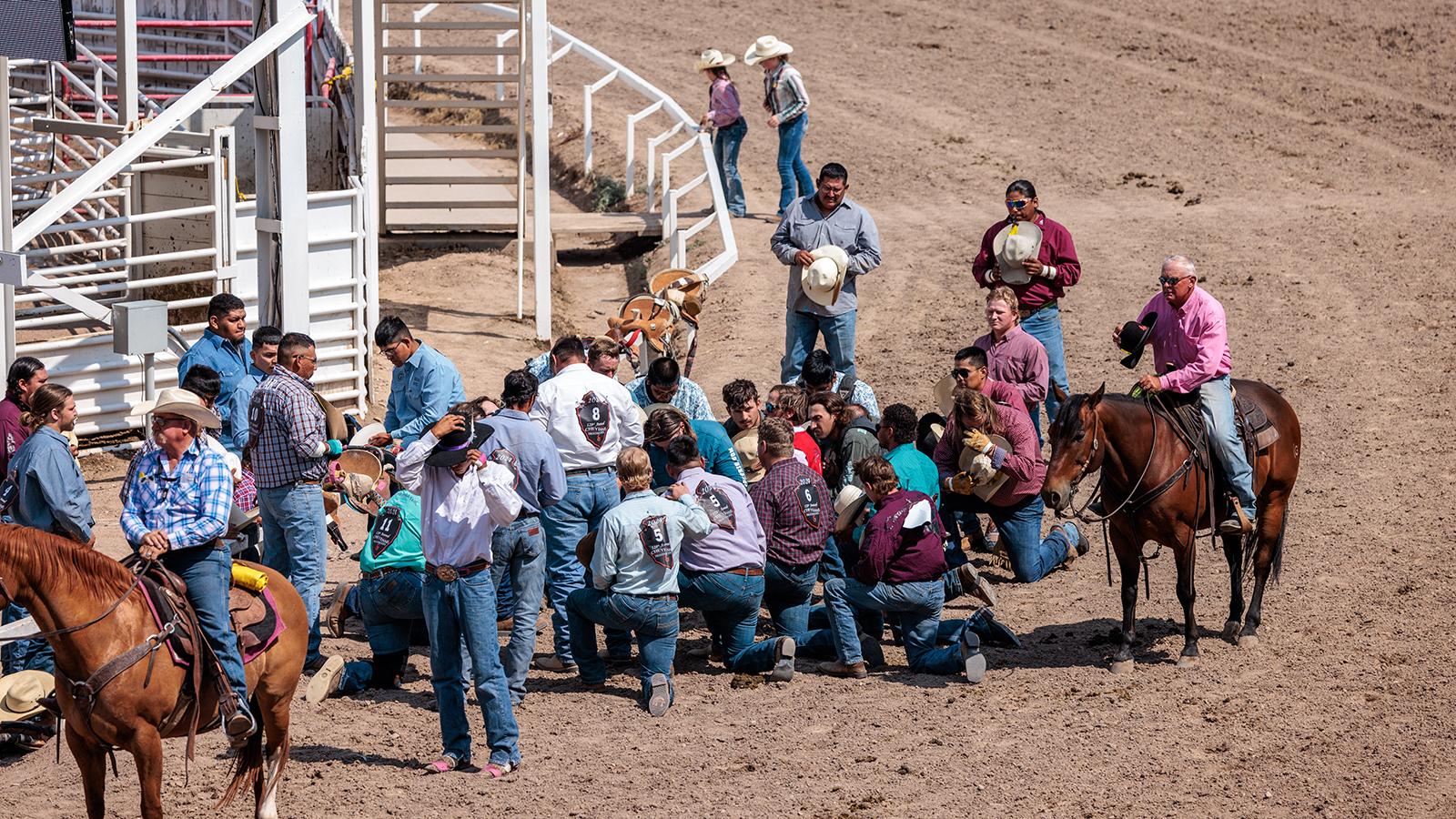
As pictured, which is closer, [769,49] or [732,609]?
[732,609]

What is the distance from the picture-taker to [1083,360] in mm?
14570

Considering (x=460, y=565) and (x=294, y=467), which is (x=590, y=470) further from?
(x=460, y=565)

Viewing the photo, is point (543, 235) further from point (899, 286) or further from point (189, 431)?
point (189, 431)

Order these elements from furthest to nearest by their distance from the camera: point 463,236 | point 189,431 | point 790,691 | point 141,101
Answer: point 463,236, point 141,101, point 790,691, point 189,431

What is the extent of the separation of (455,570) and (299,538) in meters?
2.02

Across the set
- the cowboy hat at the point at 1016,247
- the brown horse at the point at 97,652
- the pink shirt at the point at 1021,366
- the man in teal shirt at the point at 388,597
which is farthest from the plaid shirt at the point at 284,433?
the cowboy hat at the point at 1016,247

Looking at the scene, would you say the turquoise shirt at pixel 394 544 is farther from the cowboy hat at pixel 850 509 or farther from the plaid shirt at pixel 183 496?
the cowboy hat at pixel 850 509

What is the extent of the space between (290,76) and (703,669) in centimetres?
708

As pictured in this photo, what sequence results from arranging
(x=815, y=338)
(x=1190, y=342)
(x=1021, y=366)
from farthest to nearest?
1. (x=815, y=338)
2. (x=1021, y=366)
3. (x=1190, y=342)

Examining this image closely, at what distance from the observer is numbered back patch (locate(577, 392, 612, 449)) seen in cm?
899

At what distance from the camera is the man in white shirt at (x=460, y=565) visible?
6.94 meters

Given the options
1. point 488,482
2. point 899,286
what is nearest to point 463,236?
point 899,286

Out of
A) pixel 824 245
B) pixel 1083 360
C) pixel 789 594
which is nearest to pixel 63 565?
pixel 789 594

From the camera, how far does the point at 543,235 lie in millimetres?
16141
